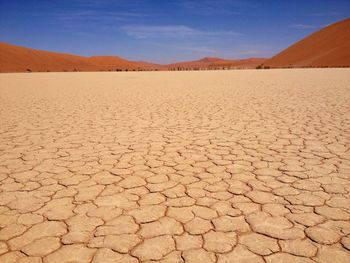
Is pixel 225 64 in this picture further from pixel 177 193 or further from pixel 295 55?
pixel 177 193

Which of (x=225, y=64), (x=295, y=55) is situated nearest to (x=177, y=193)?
(x=295, y=55)

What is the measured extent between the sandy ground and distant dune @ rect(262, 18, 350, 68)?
37469 mm

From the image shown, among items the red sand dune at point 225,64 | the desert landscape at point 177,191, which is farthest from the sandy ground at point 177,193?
the red sand dune at point 225,64

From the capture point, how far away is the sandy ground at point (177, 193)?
5.73ft

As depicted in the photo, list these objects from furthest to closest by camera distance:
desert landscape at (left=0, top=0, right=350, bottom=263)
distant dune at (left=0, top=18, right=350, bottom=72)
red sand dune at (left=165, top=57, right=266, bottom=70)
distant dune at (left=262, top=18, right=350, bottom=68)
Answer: red sand dune at (left=165, top=57, right=266, bottom=70) < distant dune at (left=0, top=18, right=350, bottom=72) < distant dune at (left=262, top=18, right=350, bottom=68) < desert landscape at (left=0, top=0, right=350, bottom=263)

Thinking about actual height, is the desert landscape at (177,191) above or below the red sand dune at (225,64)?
below

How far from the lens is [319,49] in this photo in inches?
1854

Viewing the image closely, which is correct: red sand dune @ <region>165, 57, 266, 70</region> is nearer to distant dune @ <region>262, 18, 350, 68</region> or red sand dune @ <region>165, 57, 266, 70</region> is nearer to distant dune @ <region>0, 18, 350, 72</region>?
distant dune @ <region>262, 18, 350, 68</region>

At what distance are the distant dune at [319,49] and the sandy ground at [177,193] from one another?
1475 inches

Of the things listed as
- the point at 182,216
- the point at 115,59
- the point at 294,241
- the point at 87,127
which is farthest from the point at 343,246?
the point at 115,59

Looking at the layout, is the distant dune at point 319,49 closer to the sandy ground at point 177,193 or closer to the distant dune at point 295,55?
the distant dune at point 295,55

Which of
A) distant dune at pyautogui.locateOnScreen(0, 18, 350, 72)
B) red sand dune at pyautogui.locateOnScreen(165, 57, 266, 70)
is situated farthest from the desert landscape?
red sand dune at pyautogui.locateOnScreen(165, 57, 266, 70)

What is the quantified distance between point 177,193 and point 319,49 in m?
52.0

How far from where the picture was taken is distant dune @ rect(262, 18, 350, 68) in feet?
127
